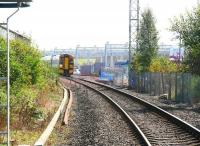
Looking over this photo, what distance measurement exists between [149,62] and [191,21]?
73.9 feet

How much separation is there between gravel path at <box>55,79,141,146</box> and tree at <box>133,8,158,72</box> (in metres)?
32.8

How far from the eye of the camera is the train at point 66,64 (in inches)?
Answer: 2862

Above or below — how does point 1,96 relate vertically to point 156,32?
below

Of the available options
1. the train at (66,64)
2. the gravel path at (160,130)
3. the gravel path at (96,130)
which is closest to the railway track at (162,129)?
the gravel path at (160,130)

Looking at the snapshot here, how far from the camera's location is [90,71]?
11050cm

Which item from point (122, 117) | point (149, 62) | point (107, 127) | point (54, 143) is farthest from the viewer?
point (149, 62)

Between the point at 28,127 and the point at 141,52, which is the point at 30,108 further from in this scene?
the point at 141,52

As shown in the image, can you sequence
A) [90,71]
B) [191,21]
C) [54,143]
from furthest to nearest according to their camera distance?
[90,71] < [191,21] < [54,143]

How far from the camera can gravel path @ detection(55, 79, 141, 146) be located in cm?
1384

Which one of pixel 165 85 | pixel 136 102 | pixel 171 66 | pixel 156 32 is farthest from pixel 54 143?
pixel 156 32

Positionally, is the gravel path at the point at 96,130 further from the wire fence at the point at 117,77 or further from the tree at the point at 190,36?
the wire fence at the point at 117,77

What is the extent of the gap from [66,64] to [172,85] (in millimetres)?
40974

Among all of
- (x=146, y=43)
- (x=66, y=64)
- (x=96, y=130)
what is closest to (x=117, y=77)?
(x=146, y=43)

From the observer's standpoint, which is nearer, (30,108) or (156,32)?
(30,108)
